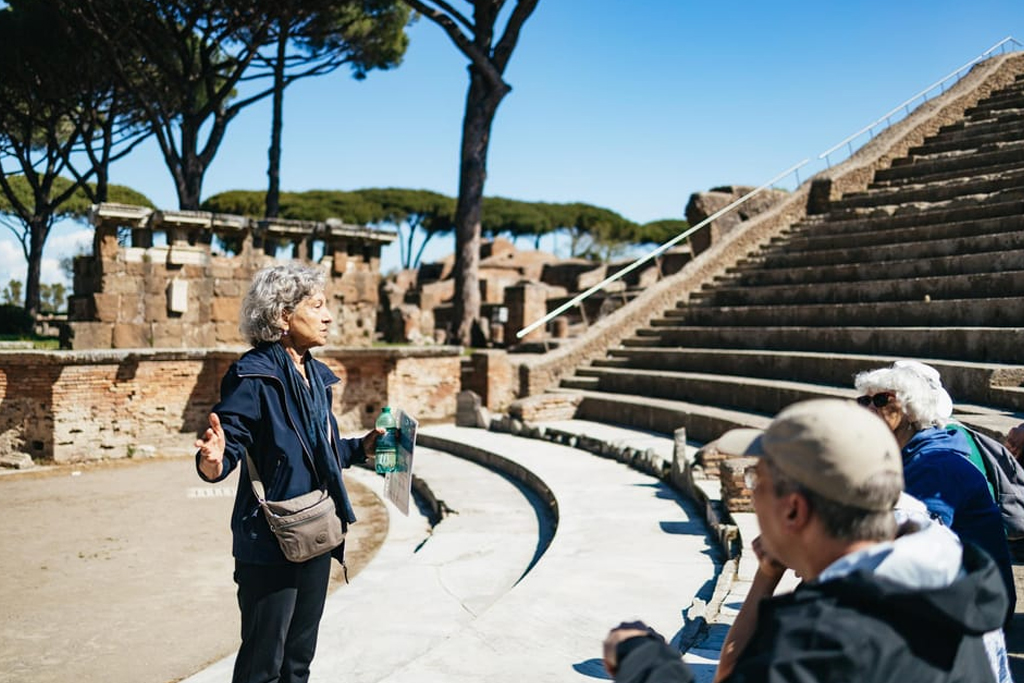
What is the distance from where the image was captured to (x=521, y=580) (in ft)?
15.8

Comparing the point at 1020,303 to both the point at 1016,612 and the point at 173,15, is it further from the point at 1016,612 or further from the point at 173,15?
the point at 173,15

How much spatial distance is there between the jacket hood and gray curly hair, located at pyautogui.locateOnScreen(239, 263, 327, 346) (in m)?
1.99

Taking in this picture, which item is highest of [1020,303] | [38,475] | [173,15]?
[173,15]

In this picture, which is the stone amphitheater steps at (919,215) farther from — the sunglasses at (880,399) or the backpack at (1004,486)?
the sunglasses at (880,399)

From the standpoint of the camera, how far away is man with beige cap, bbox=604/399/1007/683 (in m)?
1.29

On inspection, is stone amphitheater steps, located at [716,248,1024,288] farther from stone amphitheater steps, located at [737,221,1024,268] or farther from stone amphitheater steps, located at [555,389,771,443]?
stone amphitheater steps, located at [555,389,771,443]

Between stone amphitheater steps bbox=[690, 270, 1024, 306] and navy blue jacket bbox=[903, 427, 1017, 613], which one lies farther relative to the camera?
stone amphitheater steps bbox=[690, 270, 1024, 306]

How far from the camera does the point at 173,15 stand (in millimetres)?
20078

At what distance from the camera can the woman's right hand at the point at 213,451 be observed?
2557 millimetres

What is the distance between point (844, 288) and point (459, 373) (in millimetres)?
5824

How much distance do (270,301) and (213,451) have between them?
21.5 inches

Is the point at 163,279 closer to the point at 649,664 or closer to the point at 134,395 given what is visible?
the point at 134,395

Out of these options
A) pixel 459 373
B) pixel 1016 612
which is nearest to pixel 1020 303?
pixel 1016 612

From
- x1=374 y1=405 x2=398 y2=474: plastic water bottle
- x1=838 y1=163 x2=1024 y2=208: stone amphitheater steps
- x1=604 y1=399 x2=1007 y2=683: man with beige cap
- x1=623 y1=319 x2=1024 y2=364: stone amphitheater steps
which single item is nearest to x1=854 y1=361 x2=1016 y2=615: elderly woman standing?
x1=604 y1=399 x2=1007 y2=683: man with beige cap
